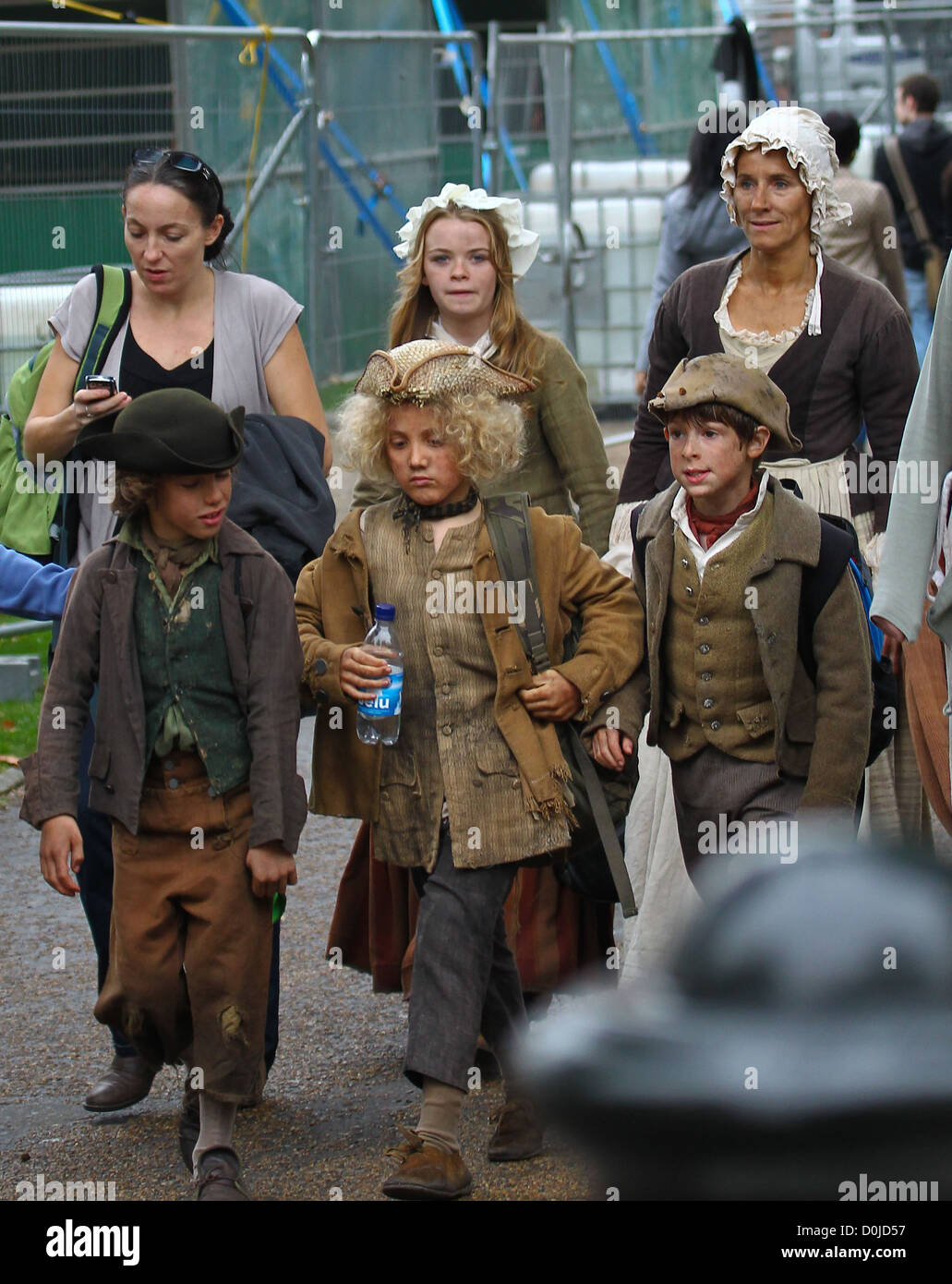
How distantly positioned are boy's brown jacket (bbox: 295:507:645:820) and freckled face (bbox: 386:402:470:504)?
127mm

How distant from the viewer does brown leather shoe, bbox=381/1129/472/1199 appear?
364 centimetres

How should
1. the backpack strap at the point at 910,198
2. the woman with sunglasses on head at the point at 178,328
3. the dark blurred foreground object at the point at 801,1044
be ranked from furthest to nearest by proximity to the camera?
the backpack strap at the point at 910,198, the woman with sunglasses on head at the point at 178,328, the dark blurred foreground object at the point at 801,1044

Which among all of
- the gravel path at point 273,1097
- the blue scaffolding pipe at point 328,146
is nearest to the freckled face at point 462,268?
the gravel path at point 273,1097

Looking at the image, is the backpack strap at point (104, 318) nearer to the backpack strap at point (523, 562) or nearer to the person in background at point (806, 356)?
the backpack strap at point (523, 562)

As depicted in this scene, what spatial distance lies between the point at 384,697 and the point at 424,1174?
90 centimetres

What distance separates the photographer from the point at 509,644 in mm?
3846

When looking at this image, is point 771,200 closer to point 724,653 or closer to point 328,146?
point 724,653

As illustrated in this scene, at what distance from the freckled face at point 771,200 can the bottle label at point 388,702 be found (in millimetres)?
1634

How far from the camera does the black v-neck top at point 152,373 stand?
4363 millimetres

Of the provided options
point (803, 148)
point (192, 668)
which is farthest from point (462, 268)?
point (192, 668)

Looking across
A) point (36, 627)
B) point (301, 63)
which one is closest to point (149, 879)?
point (36, 627)

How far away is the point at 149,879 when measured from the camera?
3848 millimetres

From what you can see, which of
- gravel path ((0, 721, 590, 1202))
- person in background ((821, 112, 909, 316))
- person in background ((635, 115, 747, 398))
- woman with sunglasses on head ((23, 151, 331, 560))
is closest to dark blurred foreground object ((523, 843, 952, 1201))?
gravel path ((0, 721, 590, 1202))
